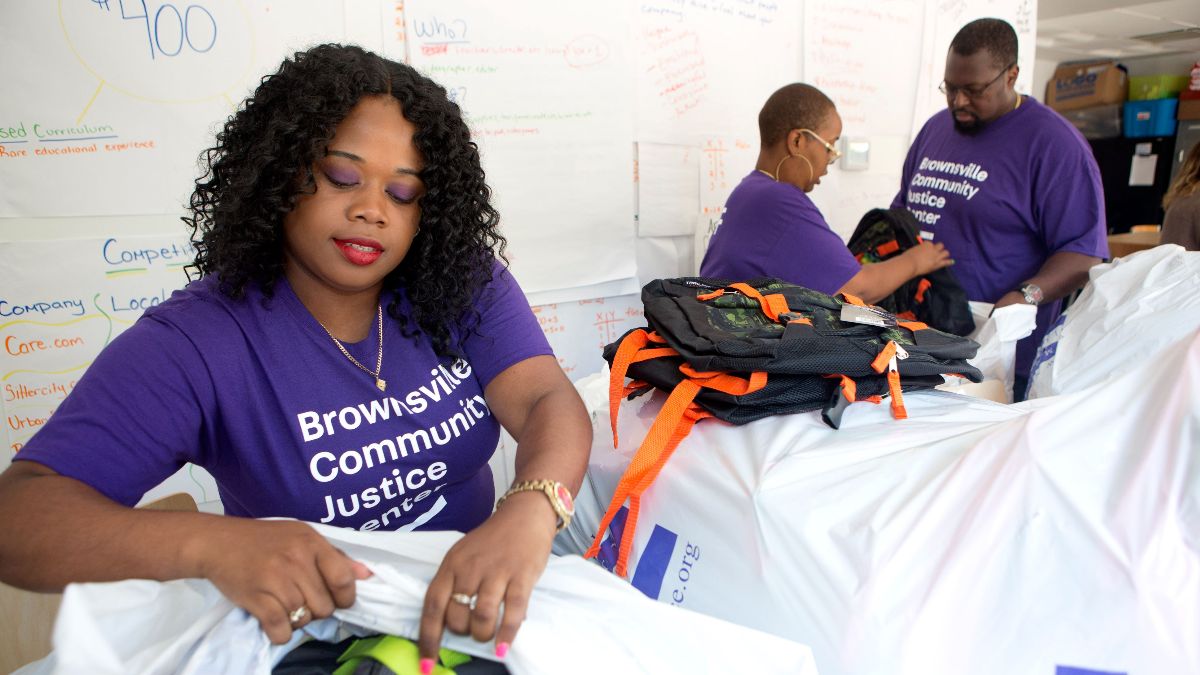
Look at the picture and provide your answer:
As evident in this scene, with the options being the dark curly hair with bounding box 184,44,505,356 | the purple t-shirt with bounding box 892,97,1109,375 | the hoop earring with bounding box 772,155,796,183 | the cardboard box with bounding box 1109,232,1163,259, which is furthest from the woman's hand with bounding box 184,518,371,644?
the cardboard box with bounding box 1109,232,1163,259

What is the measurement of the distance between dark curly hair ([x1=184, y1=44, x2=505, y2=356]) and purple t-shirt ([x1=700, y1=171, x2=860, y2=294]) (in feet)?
3.21

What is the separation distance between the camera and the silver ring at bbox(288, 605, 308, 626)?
25.7 inches

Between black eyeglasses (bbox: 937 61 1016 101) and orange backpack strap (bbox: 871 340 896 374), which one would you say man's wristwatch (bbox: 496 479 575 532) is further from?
black eyeglasses (bbox: 937 61 1016 101)

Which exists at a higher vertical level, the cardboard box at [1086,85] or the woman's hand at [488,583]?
the cardboard box at [1086,85]

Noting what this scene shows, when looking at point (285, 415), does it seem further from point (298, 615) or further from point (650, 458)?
point (650, 458)

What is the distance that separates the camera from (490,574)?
676 mm

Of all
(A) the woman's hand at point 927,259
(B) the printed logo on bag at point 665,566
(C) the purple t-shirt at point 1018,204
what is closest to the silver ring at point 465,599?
(B) the printed logo on bag at point 665,566

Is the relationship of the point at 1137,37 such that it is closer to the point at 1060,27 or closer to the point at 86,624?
the point at 1060,27

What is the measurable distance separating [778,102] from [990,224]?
0.64 meters

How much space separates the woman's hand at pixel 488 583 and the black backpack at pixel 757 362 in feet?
0.86

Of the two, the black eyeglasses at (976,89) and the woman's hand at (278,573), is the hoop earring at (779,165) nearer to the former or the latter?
the black eyeglasses at (976,89)

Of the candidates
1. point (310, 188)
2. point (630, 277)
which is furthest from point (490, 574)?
point (630, 277)

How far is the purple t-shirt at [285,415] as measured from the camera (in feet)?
2.63

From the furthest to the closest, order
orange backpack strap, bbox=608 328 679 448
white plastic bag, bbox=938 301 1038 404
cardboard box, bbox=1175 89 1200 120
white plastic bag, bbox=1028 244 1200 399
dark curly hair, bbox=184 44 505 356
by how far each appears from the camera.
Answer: cardboard box, bbox=1175 89 1200 120, white plastic bag, bbox=938 301 1038 404, white plastic bag, bbox=1028 244 1200 399, orange backpack strap, bbox=608 328 679 448, dark curly hair, bbox=184 44 505 356
